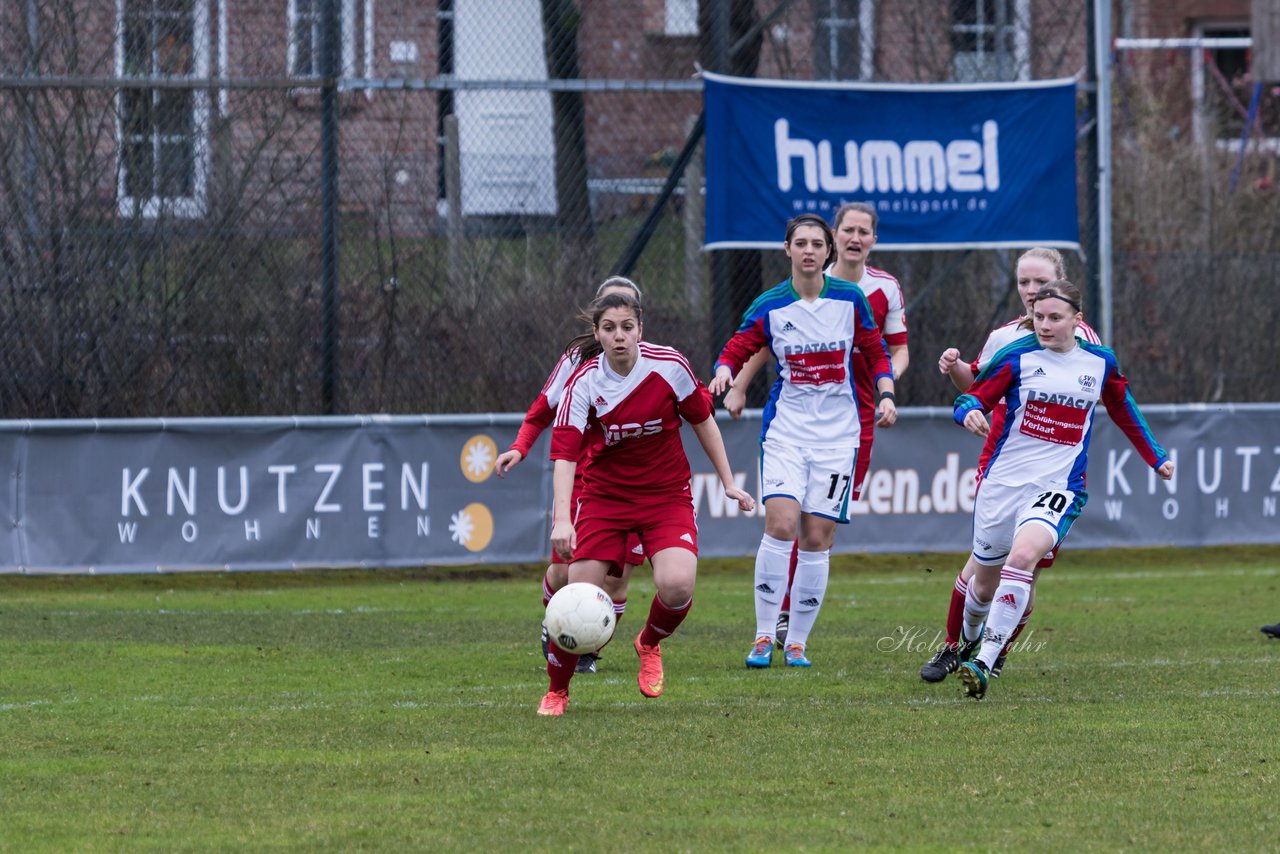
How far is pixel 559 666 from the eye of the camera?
24.8 ft

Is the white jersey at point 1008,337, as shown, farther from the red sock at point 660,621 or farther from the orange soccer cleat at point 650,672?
the orange soccer cleat at point 650,672

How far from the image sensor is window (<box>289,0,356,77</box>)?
14195mm

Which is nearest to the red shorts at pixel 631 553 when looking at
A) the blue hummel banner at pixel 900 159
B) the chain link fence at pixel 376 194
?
the chain link fence at pixel 376 194

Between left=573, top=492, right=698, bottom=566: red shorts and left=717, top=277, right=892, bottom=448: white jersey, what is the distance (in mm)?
1493

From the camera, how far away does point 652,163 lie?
49.6ft

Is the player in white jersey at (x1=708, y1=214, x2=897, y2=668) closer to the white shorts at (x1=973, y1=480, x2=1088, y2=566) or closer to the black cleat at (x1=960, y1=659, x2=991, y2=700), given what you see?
the white shorts at (x1=973, y1=480, x2=1088, y2=566)

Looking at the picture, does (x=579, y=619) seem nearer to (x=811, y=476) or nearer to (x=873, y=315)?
(x=811, y=476)

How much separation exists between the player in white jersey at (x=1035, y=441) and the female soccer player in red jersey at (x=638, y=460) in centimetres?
121

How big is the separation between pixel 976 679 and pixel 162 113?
8.56 metres

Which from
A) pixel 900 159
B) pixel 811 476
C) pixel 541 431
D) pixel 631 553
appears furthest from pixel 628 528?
pixel 900 159

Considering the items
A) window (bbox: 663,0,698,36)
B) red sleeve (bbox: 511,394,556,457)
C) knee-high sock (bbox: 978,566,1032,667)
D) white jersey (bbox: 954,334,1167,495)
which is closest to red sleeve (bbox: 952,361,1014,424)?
white jersey (bbox: 954,334,1167,495)

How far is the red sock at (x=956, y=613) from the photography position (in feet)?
28.7

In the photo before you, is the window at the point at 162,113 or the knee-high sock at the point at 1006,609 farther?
the window at the point at 162,113

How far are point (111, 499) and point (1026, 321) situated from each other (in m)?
7.26
